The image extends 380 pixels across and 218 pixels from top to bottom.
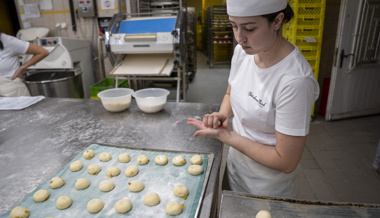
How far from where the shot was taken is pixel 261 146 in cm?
104

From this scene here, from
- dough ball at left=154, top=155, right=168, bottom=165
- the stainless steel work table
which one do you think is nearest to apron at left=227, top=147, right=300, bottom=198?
the stainless steel work table

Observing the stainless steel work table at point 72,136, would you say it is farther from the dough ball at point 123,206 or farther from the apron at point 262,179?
the dough ball at point 123,206

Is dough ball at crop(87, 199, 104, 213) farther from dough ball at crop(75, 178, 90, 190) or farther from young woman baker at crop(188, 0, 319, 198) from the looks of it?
young woman baker at crop(188, 0, 319, 198)

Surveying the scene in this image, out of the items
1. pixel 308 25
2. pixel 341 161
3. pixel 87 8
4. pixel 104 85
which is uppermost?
pixel 87 8

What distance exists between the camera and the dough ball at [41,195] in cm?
92

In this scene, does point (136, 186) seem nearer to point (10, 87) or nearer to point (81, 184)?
point (81, 184)

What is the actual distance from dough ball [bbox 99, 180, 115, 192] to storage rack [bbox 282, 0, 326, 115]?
A: 10.1 ft

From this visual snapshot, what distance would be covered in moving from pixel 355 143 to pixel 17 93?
13.6ft

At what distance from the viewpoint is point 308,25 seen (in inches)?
128

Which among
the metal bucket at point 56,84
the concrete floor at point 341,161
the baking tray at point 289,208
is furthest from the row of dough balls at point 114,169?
the metal bucket at point 56,84

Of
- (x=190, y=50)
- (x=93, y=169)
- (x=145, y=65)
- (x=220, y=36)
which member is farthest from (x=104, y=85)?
(x=220, y=36)

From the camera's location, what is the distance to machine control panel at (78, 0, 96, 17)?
3.99 m

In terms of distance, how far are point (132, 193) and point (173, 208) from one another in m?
0.22

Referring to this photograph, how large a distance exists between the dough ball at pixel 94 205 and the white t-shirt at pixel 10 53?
253 centimetres
